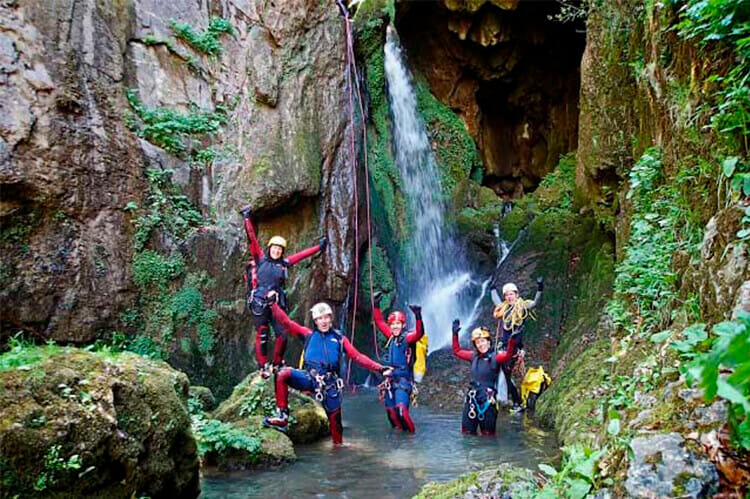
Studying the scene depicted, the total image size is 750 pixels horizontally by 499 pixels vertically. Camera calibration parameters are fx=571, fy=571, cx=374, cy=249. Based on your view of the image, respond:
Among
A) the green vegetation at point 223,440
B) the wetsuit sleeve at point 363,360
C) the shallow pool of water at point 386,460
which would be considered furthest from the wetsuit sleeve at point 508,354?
the green vegetation at point 223,440

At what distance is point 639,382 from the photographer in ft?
10.8

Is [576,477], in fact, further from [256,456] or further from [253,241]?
[253,241]

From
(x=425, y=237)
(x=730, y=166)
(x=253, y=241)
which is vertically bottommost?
(x=730, y=166)

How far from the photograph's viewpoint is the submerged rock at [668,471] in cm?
201

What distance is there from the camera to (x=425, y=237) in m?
15.5

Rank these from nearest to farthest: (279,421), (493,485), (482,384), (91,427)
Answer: (493,485)
(91,427)
(279,421)
(482,384)

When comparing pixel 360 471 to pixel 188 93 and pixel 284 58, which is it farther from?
pixel 284 58

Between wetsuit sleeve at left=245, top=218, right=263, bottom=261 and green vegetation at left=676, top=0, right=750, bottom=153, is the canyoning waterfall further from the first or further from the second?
green vegetation at left=676, top=0, right=750, bottom=153

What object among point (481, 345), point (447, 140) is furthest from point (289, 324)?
point (447, 140)

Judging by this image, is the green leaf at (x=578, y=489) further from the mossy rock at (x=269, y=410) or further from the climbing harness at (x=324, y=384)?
the mossy rock at (x=269, y=410)

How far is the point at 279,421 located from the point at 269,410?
432 millimetres

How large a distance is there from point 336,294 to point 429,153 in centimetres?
663

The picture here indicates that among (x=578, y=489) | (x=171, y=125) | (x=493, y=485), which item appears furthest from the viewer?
(x=171, y=125)

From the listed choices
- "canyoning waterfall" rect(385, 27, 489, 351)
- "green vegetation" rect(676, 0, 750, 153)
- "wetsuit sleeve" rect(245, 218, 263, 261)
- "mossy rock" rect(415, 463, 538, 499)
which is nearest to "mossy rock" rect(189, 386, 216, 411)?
"wetsuit sleeve" rect(245, 218, 263, 261)
